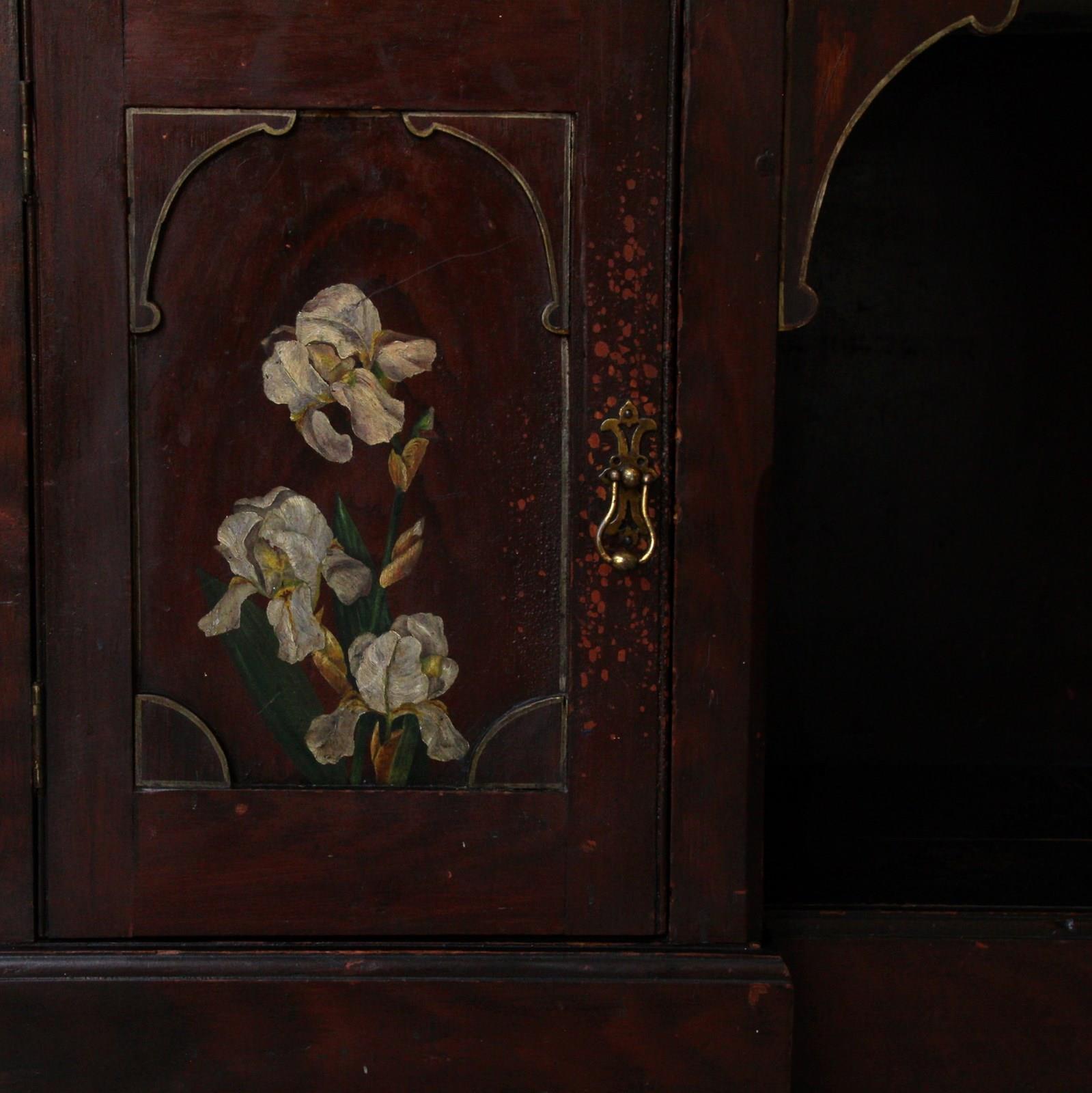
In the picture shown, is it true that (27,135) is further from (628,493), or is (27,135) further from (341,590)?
(628,493)

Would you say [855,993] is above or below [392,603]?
below

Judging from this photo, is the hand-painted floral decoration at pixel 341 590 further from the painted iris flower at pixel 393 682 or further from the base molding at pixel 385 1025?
the base molding at pixel 385 1025

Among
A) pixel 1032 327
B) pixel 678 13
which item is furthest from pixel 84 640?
pixel 1032 327

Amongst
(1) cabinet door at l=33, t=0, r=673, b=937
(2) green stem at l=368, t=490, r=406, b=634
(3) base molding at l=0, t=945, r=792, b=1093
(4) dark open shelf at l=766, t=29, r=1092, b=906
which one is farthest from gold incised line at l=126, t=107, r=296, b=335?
(4) dark open shelf at l=766, t=29, r=1092, b=906

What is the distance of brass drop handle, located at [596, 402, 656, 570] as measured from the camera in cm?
113

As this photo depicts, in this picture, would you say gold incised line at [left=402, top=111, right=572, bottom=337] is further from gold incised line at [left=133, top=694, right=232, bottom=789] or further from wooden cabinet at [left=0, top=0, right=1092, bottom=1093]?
gold incised line at [left=133, top=694, right=232, bottom=789]

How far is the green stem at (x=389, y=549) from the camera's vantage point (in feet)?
3.78

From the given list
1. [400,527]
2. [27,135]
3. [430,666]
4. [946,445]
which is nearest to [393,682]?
[430,666]

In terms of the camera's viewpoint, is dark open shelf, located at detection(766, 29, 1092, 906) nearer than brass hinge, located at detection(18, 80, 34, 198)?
No

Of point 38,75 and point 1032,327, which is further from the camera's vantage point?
point 1032,327

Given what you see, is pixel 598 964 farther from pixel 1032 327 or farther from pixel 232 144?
pixel 1032 327

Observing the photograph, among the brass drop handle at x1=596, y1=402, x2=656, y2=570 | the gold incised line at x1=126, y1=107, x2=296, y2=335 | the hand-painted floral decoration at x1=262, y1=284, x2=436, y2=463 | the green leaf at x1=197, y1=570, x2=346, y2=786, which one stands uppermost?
the gold incised line at x1=126, y1=107, x2=296, y2=335

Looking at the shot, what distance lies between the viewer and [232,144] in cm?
112

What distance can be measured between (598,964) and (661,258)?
673 millimetres
